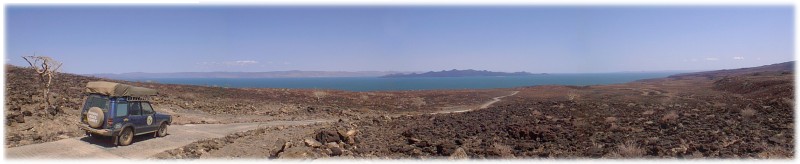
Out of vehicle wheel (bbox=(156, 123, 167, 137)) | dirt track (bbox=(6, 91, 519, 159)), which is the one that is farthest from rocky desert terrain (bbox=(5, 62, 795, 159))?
vehicle wheel (bbox=(156, 123, 167, 137))

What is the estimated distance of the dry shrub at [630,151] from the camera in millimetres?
9766

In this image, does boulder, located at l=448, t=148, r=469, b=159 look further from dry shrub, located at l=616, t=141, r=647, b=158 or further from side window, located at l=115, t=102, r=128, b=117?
side window, located at l=115, t=102, r=128, b=117

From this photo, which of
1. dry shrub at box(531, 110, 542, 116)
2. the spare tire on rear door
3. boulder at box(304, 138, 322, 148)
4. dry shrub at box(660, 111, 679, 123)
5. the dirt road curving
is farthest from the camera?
dry shrub at box(531, 110, 542, 116)

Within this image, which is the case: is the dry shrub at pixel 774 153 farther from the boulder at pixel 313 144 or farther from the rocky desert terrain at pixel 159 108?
the rocky desert terrain at pixel 159 108

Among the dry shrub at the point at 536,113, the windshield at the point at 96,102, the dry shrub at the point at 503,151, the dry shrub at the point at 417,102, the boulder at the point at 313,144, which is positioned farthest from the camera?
the dry shrub at the point at 417,102

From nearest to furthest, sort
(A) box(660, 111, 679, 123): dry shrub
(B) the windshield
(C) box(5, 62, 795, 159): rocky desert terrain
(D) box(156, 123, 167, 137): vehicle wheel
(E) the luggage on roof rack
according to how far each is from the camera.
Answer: (C) box(5, 62, 795, 159): rocky desert terrain, (E) the luggage on roof rack, (B) the windshield, (D) box(156, 123, 167, 137): vehicle wheel, (A) box(660, 111, 679, 123): dry shrub

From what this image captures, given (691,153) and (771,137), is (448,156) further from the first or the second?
(771,137)

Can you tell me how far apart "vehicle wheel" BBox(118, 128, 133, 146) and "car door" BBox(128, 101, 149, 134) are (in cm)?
24

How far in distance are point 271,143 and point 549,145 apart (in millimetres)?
7453

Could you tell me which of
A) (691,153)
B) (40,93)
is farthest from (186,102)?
(691,153)

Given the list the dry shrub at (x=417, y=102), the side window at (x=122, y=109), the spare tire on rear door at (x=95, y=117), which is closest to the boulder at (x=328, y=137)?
the side window at (x=122, y=109)

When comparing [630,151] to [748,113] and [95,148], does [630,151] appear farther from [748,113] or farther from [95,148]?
[95,148]

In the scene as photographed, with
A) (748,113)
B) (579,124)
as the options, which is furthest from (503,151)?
(748,113)

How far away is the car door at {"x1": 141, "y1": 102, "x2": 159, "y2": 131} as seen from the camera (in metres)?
12.1
